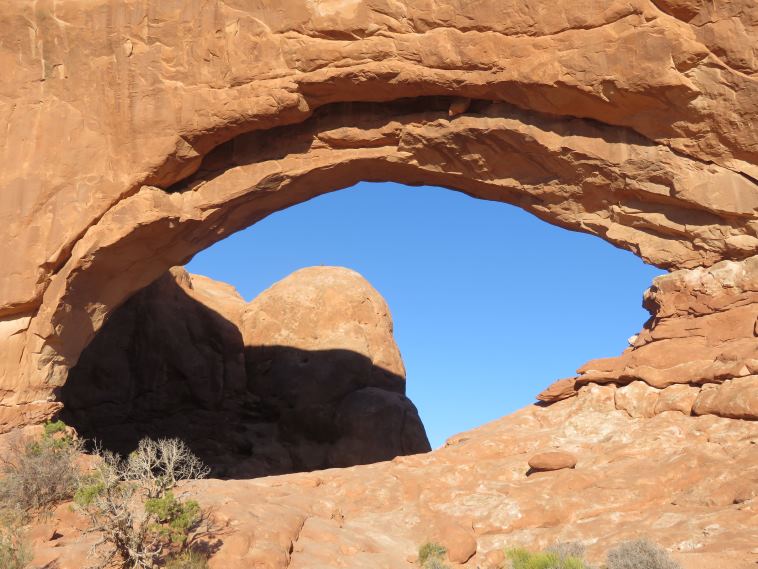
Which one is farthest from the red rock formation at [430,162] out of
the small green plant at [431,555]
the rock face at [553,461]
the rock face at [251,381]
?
the rock face at [251,381]

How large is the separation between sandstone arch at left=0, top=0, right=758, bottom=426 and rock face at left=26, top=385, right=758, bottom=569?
12.5 feet

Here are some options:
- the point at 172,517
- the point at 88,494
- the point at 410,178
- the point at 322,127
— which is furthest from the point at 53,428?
the point at 410,178

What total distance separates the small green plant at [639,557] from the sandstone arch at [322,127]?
7166 mm

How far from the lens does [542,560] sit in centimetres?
956

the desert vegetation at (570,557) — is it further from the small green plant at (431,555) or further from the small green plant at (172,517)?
the small green plant at (172,517)

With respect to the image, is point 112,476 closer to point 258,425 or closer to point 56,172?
point 56,172

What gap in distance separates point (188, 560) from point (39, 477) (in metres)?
4.21

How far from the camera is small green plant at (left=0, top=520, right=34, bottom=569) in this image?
903cm

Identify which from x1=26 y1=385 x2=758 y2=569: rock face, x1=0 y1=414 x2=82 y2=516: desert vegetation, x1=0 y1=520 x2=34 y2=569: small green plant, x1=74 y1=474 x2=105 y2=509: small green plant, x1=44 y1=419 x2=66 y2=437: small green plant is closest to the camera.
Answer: x1=0 y1=520 x2=34 y2=569: small green plant

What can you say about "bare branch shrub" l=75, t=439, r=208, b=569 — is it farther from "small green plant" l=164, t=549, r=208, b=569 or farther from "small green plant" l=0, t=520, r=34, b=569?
"small green plant" l=0, t=520, r=34, b=569

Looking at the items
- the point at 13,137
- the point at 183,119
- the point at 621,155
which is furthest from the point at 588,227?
the point at 13,137

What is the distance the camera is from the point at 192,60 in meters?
15.4

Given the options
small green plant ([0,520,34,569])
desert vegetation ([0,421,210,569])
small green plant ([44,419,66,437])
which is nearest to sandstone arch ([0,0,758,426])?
small green plant ([44,419,66,437])

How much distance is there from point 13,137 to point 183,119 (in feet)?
12.0
